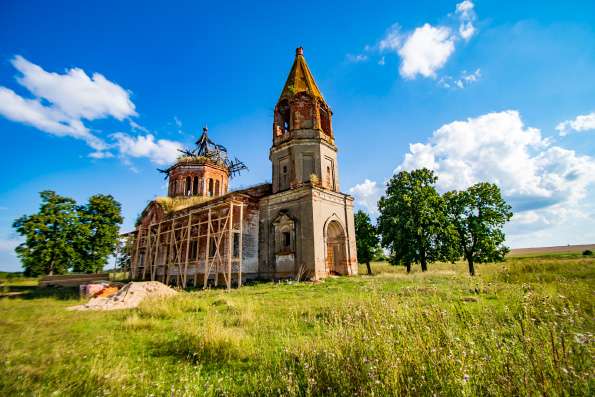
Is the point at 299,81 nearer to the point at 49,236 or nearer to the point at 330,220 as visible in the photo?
the point at 330,220

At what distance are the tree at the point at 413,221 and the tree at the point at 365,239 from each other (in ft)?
17.4

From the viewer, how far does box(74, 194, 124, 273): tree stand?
94.8 feet

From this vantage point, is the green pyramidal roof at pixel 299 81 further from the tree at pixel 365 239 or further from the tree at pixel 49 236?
the tree at pixel 49 236

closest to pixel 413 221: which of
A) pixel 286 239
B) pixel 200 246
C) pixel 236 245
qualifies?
pixel 286 239

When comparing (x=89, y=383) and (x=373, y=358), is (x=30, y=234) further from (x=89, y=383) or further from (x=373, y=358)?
(x=373, y=358)

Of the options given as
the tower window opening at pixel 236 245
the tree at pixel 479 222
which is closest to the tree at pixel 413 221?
the tree at pixel 479 222

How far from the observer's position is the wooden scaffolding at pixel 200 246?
17500 mm

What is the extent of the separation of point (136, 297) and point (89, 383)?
9589 millimetres

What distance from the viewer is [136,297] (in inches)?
466

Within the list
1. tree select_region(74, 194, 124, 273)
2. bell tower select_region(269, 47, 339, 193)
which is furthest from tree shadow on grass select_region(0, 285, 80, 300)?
bell tower select_region(269, 47, 339, 193)

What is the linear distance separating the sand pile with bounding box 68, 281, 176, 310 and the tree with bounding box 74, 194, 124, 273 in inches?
856

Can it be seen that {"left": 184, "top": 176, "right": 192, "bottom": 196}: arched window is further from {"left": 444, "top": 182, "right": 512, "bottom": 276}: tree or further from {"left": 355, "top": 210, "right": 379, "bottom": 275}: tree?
{"left": 444, "top": 182, "right": 512, "bottom": 276}: tree

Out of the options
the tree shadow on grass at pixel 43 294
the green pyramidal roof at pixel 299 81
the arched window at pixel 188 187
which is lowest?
the tree shadow on grass at pixel 43 294

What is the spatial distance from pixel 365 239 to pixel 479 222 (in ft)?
36.9
